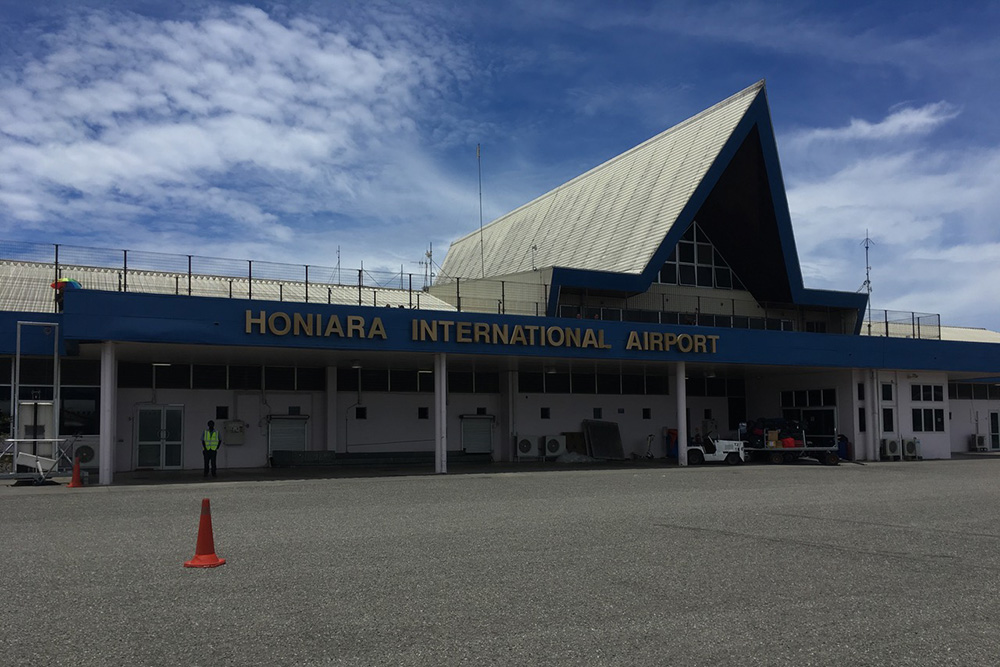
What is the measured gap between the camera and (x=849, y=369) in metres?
35.3

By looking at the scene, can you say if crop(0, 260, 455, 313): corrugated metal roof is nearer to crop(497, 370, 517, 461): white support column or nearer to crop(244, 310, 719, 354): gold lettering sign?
crop(244, 310, 719, 354): gold lettering sign

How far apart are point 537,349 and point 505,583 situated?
61.8 feet

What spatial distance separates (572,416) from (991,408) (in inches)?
1052

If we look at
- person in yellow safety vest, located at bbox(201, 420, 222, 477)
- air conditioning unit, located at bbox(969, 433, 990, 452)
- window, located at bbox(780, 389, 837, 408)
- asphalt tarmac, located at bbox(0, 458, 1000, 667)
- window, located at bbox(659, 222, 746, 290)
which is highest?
window, located at bbox(659, 222, 746, 290)

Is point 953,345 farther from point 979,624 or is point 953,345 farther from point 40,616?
point 40,616

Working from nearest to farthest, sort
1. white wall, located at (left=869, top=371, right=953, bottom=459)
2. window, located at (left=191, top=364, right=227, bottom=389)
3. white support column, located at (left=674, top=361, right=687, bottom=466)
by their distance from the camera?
window, located at (left=191, top=364, right=227, bottom=389) < white support column, located at (left=674, top=361, right=687, bottom=466) < white wall, located at (left=869, top=371, right=953, bottom=459)

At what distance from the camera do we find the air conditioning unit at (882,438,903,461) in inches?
1417

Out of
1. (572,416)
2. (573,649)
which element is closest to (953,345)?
(572,416)

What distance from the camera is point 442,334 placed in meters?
26.2

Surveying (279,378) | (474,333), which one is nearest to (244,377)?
(279,378)

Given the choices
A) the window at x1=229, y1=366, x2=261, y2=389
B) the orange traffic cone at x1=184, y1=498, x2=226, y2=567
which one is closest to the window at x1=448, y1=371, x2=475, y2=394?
the window at x1=229, y1=366, x2=261, y2=389

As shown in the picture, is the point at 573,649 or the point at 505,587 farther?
the point at 505,587

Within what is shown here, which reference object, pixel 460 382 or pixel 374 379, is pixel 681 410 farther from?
pixel 374 379

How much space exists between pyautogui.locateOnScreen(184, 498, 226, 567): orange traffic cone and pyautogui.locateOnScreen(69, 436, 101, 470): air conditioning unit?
763 inches
